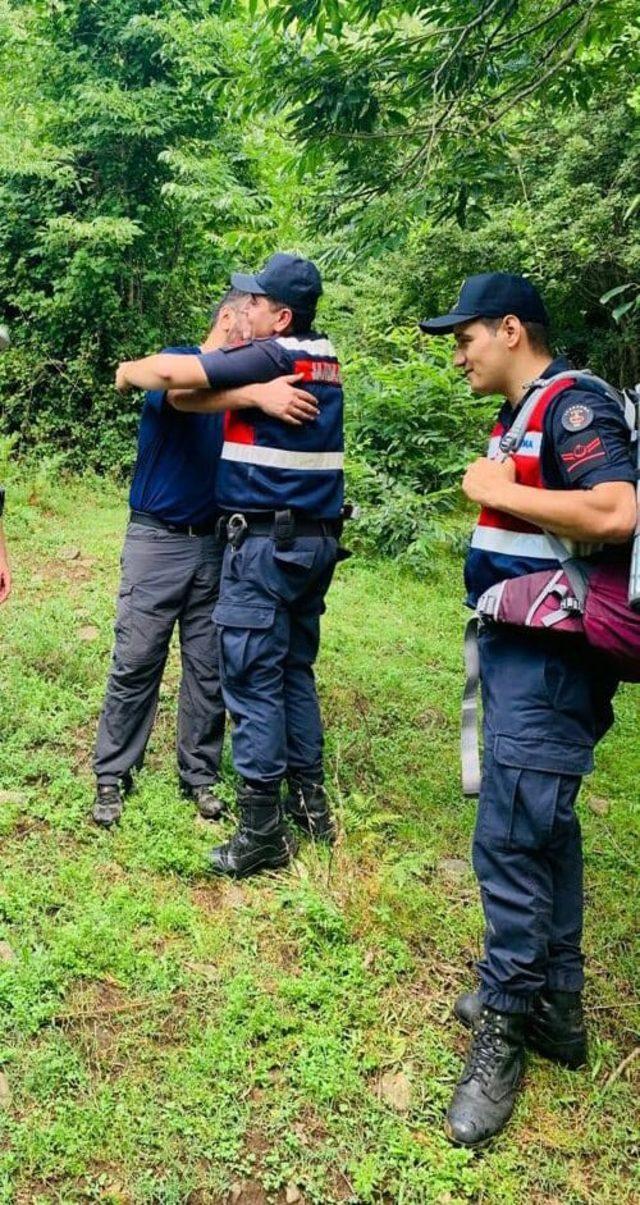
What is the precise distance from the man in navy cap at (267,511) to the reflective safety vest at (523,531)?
3.07 feet

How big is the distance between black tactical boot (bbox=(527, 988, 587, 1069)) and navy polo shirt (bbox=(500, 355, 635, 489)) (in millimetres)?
1447

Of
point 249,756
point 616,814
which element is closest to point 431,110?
point 249,756

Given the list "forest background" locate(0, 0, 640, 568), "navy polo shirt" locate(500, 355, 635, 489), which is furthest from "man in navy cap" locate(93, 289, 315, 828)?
"forest background" locate(0, 0, 640, 568)

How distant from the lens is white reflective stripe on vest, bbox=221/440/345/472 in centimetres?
304

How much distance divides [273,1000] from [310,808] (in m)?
0.98

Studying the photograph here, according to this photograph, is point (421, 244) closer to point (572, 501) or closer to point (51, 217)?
point (51, 217)

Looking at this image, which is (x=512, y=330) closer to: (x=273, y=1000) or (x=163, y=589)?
(x=163, y=589)

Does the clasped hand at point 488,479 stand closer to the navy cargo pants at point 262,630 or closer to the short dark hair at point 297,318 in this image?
the navy cargo pants at point 262,630

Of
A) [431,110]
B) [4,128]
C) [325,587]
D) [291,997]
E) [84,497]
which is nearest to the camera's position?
[291,997]

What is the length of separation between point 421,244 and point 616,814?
30.7ft

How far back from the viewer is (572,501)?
196cm

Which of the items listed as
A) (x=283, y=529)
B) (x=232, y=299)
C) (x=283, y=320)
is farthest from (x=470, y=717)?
(x=232, y=299)

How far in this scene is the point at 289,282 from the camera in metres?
3.01

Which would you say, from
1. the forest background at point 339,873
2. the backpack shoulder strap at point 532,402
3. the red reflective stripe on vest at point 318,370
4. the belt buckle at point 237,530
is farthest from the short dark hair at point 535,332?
the belt buckle at point 237,530
